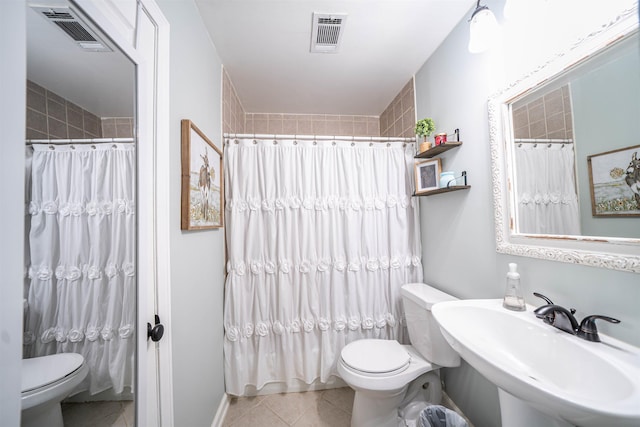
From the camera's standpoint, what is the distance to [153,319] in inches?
34.5

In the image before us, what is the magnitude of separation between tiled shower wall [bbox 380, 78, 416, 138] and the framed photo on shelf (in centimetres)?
44

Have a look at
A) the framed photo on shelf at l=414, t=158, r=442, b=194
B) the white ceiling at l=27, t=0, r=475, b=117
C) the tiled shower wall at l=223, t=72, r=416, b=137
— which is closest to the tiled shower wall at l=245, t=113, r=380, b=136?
the tiled shower wall at l=223, t=72, r=416, b=137

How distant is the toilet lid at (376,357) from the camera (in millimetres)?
1310

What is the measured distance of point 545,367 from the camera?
0.80 meters

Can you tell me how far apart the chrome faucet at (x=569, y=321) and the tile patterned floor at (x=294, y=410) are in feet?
4.51

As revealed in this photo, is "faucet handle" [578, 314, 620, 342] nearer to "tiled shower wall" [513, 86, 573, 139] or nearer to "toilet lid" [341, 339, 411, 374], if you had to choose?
"tiled shower wall" [513, 86, 573, 139]

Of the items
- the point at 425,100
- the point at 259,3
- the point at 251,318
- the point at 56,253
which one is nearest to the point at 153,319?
the point at 56,253

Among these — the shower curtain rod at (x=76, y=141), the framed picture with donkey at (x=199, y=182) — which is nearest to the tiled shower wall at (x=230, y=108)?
the framed picture with donkey at (x=199, y=182)

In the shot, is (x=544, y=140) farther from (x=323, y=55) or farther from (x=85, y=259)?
(x=85, y=259)

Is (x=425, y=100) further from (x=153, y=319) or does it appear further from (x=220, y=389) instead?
(x=220, y=389)

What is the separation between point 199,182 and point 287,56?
1.16m

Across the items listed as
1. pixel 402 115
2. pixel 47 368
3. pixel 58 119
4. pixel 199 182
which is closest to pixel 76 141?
pixel 58 119

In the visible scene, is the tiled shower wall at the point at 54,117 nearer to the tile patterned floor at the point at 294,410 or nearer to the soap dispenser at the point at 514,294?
the soap dispenser at the point at 514,294

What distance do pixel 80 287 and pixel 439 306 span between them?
131 cm
